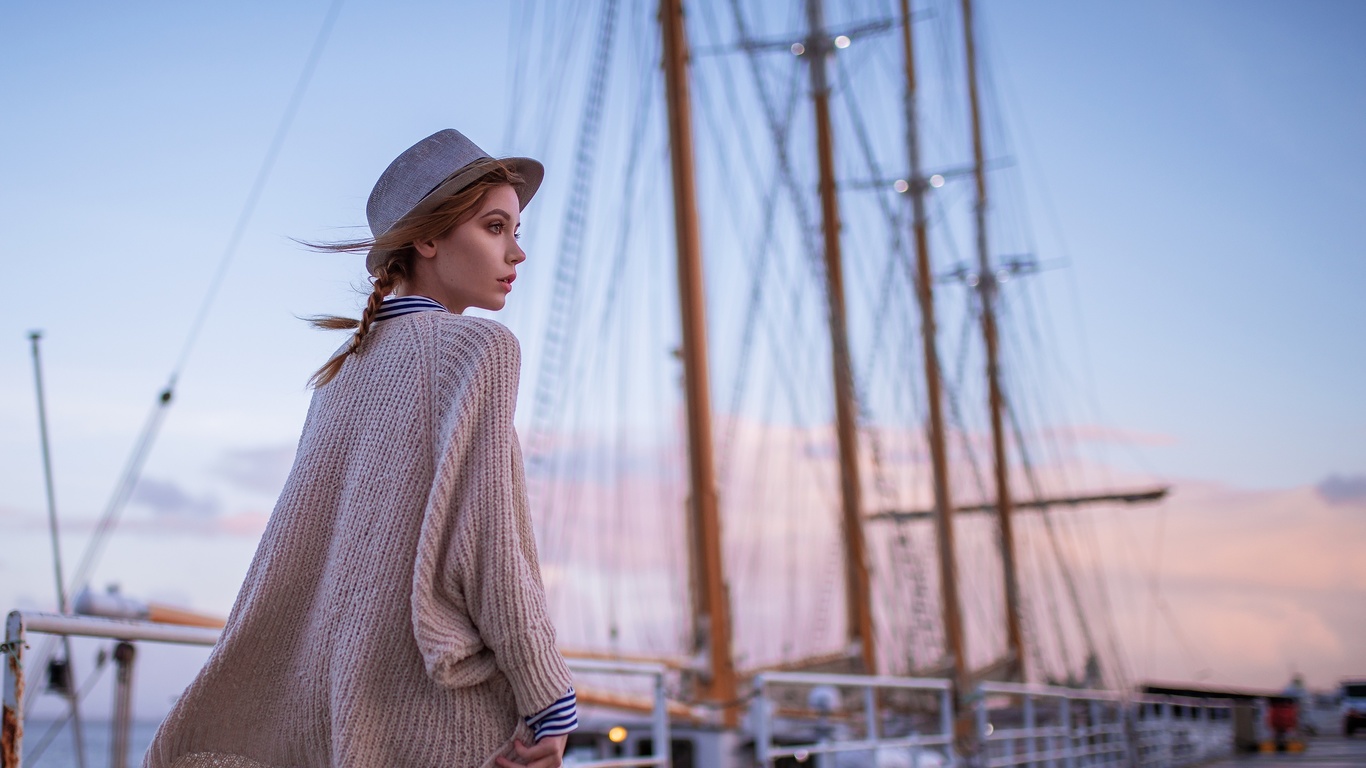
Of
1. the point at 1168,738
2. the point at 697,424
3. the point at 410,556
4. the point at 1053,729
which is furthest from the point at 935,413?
the point at 410,556

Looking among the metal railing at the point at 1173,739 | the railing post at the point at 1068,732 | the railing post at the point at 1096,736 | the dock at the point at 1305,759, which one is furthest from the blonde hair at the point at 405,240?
the dock at the point at 1305,759

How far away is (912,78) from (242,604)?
24.2m

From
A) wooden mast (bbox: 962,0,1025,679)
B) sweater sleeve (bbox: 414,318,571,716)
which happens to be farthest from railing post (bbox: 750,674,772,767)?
wooden mast (bbox: 962,0,1025,679)

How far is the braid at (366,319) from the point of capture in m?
1.77

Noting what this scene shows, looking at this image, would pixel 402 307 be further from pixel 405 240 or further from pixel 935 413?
pixel 935 413

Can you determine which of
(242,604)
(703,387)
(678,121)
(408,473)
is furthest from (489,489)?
(678,121)

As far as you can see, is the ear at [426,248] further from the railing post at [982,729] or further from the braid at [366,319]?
the railing post at [982,729]

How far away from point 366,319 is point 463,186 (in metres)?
0.22

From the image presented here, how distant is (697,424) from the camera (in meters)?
10.3

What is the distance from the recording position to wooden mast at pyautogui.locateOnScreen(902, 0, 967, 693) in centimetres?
1800

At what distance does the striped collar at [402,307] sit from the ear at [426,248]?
6 cm

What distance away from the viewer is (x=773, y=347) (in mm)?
16875

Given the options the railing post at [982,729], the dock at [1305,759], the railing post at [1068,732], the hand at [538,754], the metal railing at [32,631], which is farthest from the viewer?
the dock at [1305,759]

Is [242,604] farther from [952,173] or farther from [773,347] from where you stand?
[952,173]
